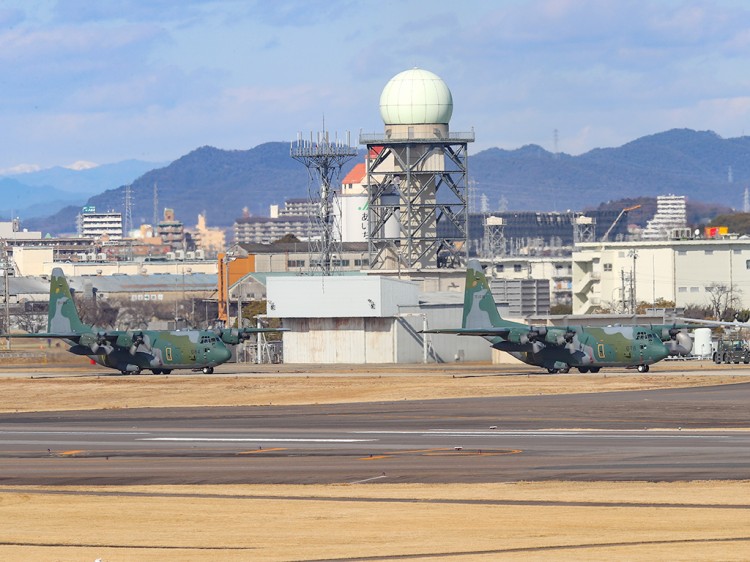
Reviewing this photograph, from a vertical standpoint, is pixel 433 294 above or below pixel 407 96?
below

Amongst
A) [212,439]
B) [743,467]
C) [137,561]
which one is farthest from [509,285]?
[137,561]

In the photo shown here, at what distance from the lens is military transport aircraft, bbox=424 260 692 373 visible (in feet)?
282

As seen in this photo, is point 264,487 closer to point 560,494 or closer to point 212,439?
point 560,494

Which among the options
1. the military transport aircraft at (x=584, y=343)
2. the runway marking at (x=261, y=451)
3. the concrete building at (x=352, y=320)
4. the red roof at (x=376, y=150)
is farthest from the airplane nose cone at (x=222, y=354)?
the red roof at (x=376, y=150)

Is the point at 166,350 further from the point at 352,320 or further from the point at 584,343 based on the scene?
the point at 584,343

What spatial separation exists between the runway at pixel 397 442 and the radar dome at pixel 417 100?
81823mm

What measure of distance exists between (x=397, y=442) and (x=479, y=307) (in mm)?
43252

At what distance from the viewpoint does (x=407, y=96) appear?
146 m

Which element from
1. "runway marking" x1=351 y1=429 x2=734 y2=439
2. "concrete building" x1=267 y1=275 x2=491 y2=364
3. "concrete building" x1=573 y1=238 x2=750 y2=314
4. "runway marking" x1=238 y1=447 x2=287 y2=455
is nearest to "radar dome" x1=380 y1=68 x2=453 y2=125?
"concrete building" x1=267 y1=275 x2=491 y2=364

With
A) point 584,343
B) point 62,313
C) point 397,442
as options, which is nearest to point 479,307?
point 584,343

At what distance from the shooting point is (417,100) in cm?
14600

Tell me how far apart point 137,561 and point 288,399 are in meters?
46.3

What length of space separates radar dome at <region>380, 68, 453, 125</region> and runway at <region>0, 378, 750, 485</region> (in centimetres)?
8182

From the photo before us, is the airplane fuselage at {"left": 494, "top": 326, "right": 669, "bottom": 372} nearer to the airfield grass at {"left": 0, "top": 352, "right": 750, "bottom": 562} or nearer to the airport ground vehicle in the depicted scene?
the airport ground vehicle
